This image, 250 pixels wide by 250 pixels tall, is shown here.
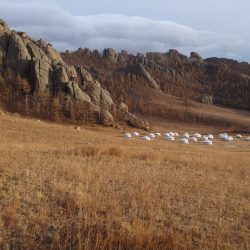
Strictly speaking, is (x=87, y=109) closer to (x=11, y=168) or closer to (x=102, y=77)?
(x=11, y=168)

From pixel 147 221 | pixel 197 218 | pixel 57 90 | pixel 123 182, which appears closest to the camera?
pixel 147 221

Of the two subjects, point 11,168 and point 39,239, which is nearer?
point 39,239

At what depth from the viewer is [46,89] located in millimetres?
88125

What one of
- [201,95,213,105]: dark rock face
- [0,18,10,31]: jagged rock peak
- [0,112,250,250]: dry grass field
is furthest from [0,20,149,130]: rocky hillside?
[201,95,213,105]: dark rock face

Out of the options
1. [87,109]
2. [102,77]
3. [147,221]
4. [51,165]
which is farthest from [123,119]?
[102,77]

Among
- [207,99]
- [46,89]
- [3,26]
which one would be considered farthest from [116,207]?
[207,99]

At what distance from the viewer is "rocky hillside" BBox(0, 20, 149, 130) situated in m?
82.2

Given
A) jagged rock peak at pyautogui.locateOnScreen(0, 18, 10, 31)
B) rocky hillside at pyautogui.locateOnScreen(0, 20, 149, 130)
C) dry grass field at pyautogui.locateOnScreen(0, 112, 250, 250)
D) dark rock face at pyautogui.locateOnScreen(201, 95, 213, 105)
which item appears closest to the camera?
dry grass field at pyautogui.locateOnScreen(0, 112, 250, 250)

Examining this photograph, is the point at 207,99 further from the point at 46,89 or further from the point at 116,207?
the point at 116,207

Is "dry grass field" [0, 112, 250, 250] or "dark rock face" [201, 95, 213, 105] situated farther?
"dark rock face" [201, 95, 213, 105]

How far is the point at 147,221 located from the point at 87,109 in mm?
73955

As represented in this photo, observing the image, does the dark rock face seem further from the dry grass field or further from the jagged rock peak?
the dry grass field

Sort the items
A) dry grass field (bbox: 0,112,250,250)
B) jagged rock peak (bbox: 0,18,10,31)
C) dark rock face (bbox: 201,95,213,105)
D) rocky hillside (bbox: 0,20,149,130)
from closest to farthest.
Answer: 1. dry grass field (bbox: 0,112,250,250)
2. rocky hillside (bbox: 0,20,149,130)
3. jagged rock peak (bbox: 0,18,10,31)
4. dark rock face (bbox: 201,95,213,105)

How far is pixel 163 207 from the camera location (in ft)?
32.3
